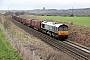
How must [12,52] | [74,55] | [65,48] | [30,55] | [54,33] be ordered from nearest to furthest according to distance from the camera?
1. [30,55]
2. [12,52]
3. [74,55]
4. [65,48]
5. [54,33]

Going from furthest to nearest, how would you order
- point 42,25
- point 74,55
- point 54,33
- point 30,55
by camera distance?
1. point 42,25
2. point 54,33
3. point 74,55
4. point 30,55

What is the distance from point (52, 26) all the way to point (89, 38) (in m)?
7.60

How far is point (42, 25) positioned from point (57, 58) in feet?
94.4

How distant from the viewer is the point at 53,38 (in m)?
41.9

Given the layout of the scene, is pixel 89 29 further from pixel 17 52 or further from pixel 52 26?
pixel 17 52

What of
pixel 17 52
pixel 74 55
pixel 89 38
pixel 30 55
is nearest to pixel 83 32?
pixel 89 38

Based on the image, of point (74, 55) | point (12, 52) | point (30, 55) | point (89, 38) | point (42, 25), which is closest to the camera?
point (30, 55)

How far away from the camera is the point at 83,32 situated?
139 ft

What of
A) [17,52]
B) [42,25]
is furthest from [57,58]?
[42,25]

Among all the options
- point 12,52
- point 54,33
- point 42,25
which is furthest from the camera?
point 42,25

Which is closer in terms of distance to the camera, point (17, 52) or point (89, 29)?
point (17, 52)

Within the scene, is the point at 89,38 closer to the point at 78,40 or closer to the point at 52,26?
the point at 78,40

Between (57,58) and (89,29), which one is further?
(89,29)

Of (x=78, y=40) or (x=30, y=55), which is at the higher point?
(x=30, y=55)
